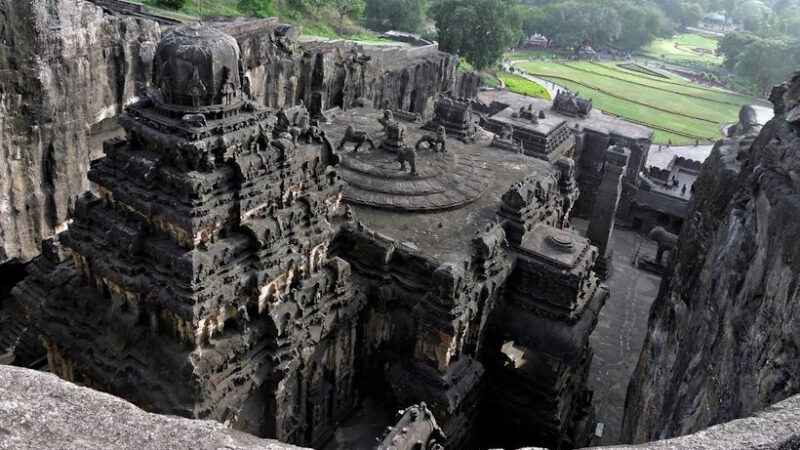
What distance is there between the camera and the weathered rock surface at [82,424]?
514 centimetres

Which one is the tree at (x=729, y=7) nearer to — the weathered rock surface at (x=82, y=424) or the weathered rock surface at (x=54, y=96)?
the weathered rock surface at (x=54, y=96)

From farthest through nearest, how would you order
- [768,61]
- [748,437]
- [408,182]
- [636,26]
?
1. [636,26]
2. [768,61]
3. [408,182]
4. [748,437]

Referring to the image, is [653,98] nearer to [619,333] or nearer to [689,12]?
[619,333]

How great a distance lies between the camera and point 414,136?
26.4 metres

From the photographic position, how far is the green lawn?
223 feet

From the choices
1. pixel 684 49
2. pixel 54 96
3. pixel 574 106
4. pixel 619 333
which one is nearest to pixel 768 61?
pixel 684 49

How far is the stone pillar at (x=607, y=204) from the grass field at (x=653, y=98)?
109 ft

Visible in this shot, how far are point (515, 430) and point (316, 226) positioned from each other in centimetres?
951

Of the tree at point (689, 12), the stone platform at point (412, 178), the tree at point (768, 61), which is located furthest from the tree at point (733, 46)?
the stone platform at point (412, 178)

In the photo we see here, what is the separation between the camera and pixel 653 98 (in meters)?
80.4

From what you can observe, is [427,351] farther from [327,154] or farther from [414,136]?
[414,136]

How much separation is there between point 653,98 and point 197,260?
79.1 meters

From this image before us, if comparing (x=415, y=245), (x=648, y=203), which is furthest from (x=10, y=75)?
(x=648, y=203)

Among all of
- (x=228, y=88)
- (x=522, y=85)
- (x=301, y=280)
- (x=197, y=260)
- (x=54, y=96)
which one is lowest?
(x=522, y=85)
